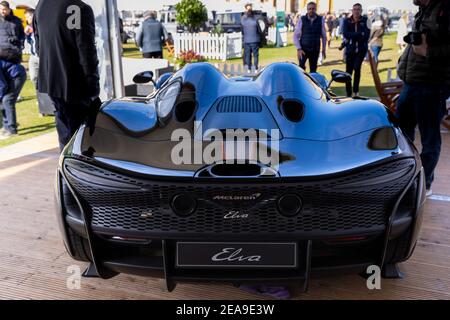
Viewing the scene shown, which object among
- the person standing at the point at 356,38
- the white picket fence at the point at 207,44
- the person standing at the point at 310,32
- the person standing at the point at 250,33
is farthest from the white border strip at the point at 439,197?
the white picket fence at the point at 207,44

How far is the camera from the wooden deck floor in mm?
2428

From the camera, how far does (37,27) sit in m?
3.78

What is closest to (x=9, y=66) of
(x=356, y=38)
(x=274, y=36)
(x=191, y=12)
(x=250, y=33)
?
(x=356, y=38)

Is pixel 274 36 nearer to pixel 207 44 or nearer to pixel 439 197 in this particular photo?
pixel 207 44

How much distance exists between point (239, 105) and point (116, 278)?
121 cm

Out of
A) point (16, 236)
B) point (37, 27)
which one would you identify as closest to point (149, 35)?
point (37, 27)

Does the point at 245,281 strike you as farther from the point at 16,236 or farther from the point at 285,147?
the point at 16,236

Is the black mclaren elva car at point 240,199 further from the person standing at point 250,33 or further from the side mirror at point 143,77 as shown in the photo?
the person standing at point 250,33

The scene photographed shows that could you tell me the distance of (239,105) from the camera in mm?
2297

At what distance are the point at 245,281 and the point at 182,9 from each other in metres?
16.0

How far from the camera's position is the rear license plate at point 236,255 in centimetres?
182

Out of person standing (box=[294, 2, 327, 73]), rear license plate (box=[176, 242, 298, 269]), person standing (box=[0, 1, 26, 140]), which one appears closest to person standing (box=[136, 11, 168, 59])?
person standing (box=[294, 2, 327, 73])

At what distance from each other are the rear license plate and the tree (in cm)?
1571

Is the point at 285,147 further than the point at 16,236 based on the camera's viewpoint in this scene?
No
